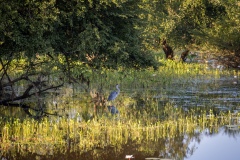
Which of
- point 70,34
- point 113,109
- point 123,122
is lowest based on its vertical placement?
point 123,122

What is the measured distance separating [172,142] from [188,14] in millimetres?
25506

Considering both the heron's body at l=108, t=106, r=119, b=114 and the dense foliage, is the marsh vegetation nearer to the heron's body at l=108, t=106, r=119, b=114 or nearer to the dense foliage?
the heron's body at l=108, t=106, r=119, b=114

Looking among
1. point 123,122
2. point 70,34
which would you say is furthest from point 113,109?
point 123,122

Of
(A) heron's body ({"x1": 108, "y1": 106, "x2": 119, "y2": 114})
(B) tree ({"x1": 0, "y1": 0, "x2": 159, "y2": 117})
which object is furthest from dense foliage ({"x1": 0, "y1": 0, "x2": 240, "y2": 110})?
(A) heron's body ({"x1": 108, "y1": 106, "x2": 119, "y2": 114})

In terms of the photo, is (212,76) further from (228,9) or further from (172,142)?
(172,142)

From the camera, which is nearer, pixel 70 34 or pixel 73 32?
pixel 73 32

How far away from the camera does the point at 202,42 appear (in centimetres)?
3603

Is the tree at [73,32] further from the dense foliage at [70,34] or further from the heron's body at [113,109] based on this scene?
the heron's body at [113,109]

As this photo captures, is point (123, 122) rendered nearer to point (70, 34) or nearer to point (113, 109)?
point (70, 34)

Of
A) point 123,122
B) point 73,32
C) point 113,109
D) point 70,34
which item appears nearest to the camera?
point 123,122

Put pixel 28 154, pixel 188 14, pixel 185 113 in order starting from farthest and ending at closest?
pixel 188 14, pixel 185 113, pixel 28 154

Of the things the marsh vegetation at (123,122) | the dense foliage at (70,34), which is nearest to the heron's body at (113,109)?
the marsh vegetation at (123,122)

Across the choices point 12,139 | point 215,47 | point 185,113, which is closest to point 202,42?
point 215,47

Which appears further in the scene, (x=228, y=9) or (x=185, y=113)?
(x=228, y=9)
